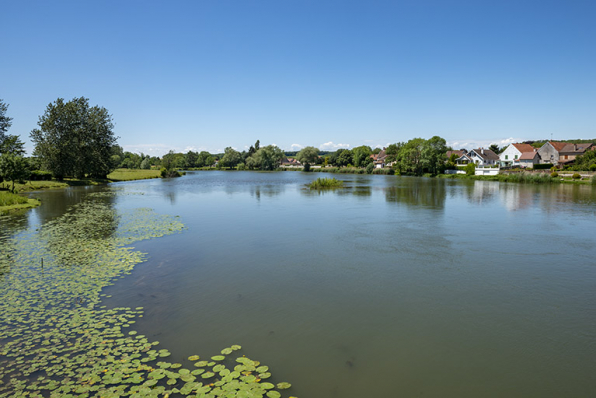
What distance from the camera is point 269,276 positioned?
11.0m

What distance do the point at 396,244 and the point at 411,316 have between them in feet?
23.2

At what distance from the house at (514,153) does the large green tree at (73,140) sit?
92.5 metres

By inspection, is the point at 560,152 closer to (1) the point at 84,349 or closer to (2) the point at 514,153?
(2) the point at 514,153

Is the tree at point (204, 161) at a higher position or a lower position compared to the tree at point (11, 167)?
higher

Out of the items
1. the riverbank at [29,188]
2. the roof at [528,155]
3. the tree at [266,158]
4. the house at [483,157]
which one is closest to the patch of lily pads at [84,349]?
the riverbank at [29,188]

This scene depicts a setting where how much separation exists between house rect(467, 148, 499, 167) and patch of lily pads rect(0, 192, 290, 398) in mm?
98110

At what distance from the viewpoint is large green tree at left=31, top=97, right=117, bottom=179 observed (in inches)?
1784

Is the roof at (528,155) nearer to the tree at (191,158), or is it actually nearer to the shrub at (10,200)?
the shrub at (10,200)

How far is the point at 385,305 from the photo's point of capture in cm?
892

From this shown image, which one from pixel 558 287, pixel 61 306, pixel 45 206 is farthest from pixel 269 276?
pixel 45 206

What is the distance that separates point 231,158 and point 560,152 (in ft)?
365

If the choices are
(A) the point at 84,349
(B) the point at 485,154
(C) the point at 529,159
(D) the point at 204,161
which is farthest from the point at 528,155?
(D) the point at 204,161

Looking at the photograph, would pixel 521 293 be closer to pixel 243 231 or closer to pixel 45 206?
pixel 243 231

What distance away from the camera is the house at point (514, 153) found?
84806mm
